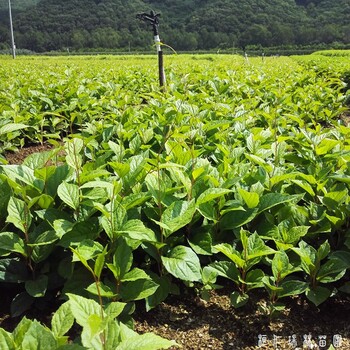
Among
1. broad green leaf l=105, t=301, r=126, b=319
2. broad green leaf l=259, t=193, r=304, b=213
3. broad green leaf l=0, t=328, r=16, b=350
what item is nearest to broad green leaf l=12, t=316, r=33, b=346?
broad green leaf l=0, t=328, r=16, b=350

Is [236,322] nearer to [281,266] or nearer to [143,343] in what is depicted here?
[281,266]

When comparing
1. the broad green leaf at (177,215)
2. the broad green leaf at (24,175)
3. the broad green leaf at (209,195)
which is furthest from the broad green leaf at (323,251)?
the broad green leaf at (24,175)

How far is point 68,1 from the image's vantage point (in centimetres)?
9725

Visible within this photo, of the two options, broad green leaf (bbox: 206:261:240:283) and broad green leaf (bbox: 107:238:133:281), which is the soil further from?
broad green leaf (bbox: 107:238:133:281)

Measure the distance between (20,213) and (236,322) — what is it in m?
1.14

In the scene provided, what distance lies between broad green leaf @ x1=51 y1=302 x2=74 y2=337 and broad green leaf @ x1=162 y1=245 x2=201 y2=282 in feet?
1.73

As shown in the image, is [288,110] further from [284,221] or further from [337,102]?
[284,221]

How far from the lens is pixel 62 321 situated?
1286mm

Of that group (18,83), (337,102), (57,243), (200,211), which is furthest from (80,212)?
(18,83)

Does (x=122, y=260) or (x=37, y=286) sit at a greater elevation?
(x=122, y=260)

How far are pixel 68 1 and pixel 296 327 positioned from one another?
108 metres

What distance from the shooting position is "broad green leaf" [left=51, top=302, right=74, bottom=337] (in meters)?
1.26

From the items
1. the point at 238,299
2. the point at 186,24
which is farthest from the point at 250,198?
the point at 186,24

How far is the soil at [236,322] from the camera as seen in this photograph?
1.82 metres
